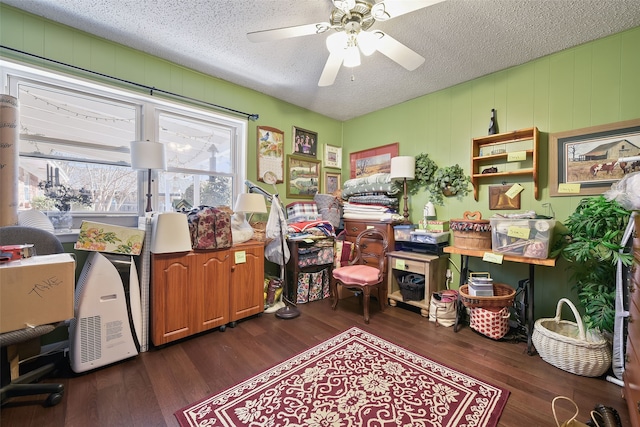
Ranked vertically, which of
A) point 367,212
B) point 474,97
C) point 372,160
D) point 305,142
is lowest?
point 367,212

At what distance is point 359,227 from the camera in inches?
131

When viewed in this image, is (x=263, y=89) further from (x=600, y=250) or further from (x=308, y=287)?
(x=600, y=250)

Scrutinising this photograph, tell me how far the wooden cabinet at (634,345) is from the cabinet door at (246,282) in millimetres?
2512

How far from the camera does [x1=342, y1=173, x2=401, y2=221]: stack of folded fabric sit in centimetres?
319

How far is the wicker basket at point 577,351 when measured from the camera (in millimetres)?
1698

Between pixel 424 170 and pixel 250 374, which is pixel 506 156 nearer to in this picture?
pixel 424 170

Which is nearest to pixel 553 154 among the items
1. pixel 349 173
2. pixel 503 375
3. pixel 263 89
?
pixel 503 375

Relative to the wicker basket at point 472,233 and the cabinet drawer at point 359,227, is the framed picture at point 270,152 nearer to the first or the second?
the cabinet drawer at point 359,227

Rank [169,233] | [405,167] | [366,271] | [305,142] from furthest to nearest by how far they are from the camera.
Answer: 1. [305,142]
2. [405,167]
3. [366,271]
4. [169,233]

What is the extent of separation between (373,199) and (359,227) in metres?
0.43

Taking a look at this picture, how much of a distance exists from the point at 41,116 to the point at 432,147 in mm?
3781

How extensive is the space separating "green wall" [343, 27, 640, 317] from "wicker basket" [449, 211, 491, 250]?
0.46m

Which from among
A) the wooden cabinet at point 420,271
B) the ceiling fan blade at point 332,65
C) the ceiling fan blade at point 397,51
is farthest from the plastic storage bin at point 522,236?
the ceiling fan blade at point 332,65

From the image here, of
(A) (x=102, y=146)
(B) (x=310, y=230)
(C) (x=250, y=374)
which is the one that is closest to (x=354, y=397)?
(C) (x=250, y=374)
